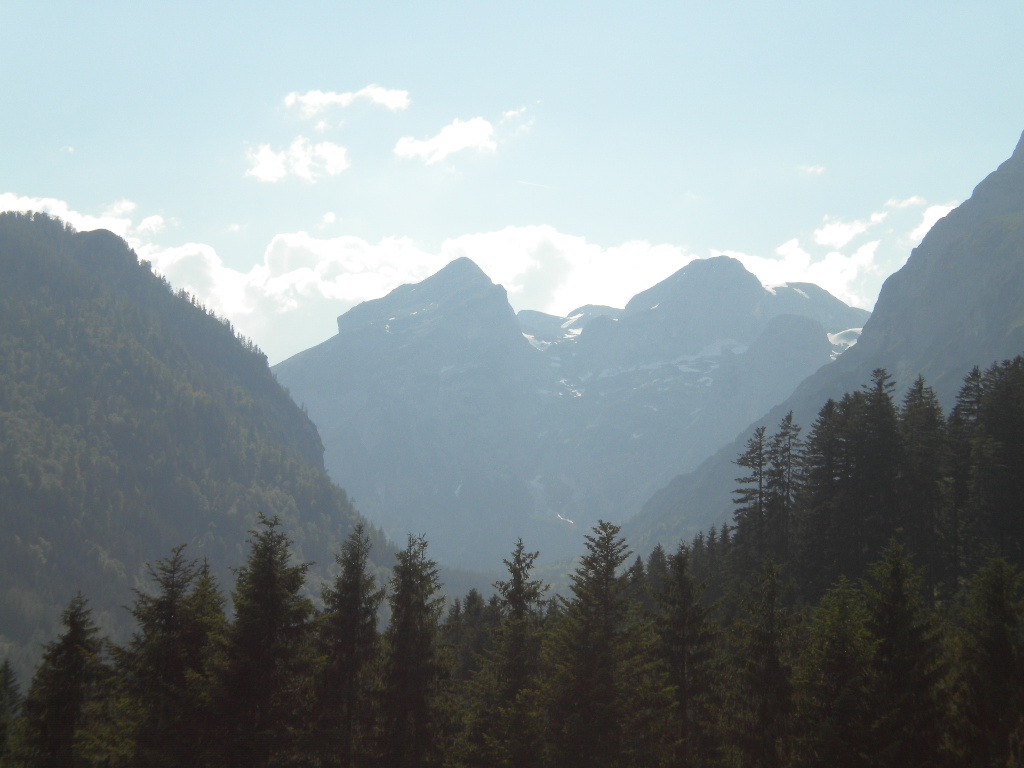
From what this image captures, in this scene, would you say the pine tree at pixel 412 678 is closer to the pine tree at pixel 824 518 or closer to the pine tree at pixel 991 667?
the pine tree at pixel 991 667

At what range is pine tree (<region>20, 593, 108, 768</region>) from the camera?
3306cm

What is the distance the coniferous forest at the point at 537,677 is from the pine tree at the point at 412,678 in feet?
0.25

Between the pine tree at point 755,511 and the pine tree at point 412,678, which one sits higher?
the pine tree at point 755,511

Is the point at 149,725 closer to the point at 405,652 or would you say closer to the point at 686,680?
the point at 405,652

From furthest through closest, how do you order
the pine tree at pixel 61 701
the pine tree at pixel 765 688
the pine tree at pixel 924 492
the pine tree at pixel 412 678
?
the pine tree at pixel 924 492 < the pine tree at pixel 61 701 < the pine tree at pixel 412 678 < the pine tree at pixel 765 688

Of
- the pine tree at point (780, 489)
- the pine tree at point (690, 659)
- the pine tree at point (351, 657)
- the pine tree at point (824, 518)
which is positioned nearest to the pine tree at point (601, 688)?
the pine tree at point (690, 659)

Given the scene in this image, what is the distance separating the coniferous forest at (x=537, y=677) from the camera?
23.9 meters

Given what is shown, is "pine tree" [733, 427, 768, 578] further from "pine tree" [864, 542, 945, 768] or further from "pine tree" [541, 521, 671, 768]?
"pine tree" [864, 542, 945, 768]

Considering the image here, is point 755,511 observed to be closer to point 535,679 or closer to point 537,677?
point 537,677

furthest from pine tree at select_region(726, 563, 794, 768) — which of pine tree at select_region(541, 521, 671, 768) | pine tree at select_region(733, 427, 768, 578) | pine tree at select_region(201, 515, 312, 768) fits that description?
pine tree at select_region(733, 427, 768, 578)

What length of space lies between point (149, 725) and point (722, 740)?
21.4m

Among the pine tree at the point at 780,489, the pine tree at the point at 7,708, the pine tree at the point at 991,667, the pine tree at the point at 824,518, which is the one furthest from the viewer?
the pine tree at the point at 780,489

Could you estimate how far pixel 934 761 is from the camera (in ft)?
74.9

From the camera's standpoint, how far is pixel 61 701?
3375 centimetres
